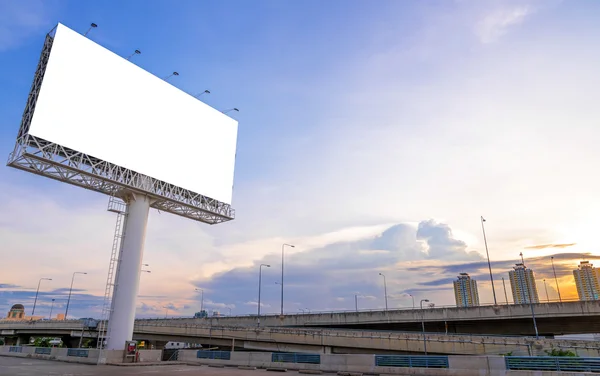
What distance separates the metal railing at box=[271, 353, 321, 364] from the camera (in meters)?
29.4

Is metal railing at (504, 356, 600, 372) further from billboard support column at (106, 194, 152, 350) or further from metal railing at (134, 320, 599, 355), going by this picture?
billboard support column at (106, 194, 152, 350)

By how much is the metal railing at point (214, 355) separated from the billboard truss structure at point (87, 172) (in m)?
18.6

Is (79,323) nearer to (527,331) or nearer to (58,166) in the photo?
(58,166)

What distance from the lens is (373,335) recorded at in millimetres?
44312

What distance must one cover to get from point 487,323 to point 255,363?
3761 cm

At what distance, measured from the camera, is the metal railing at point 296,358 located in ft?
96.4

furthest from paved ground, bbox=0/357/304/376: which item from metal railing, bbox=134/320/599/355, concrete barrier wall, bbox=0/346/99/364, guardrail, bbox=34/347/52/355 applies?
guardrail, bbox=34/347/52/355

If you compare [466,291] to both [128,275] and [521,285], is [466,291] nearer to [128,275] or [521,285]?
[521,285]

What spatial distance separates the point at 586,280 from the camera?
393 ft

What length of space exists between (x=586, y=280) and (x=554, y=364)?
12896 centimetres

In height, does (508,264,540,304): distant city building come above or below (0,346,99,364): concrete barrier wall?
above

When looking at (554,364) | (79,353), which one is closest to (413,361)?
(554,364)

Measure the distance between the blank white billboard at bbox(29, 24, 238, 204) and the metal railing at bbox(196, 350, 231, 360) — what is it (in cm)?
2063

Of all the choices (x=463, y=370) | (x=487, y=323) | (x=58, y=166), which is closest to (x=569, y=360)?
(x=463, y=370)
